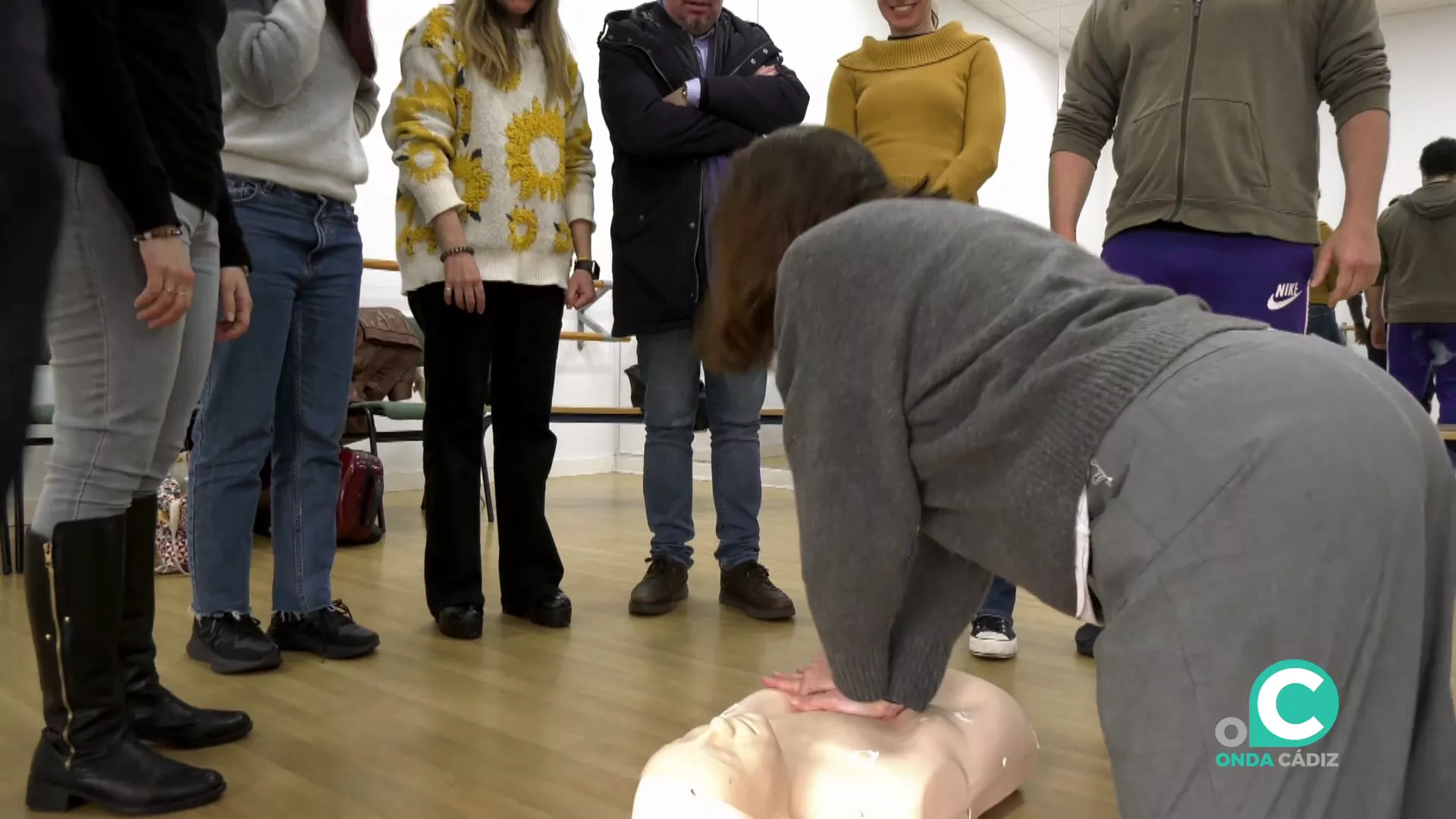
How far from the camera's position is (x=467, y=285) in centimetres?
185

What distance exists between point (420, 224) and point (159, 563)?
4.18ft

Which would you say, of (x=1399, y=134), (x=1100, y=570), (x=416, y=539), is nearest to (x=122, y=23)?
(x=1100, y=570)

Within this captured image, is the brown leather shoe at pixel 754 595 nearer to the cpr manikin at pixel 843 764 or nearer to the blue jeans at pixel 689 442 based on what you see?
the blue jeans at pixel 689 442

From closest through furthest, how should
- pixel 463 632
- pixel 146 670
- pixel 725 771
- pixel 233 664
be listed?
1. pixel 725 771
2. pixel 146 670
3. pixel 233 664
4. pixel 463 632

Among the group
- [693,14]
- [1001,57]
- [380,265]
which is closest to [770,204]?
[693,14]

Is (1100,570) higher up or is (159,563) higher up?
(1100,570)

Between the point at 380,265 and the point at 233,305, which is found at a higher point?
the point at 380,265

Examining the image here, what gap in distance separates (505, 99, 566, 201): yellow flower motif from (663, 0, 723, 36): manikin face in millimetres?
334

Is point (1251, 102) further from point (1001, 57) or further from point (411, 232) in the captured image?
point (1001, 57)

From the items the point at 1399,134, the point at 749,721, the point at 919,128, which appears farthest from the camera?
the point at 1399,134

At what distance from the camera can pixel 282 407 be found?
5.81 ft

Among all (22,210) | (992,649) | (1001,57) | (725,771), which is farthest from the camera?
(1001,57)

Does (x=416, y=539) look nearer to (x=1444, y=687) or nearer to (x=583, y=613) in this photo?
(x=583, y=613)

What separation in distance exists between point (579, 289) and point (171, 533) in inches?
53.7
